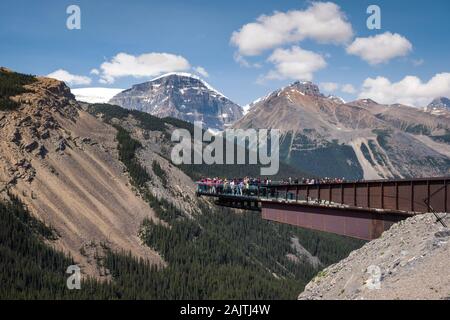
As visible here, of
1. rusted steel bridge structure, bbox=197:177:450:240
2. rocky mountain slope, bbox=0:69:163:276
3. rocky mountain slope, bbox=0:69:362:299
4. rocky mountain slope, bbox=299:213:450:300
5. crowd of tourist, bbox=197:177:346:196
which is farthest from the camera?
rocky mountain slope, bbox=0:69:163:276

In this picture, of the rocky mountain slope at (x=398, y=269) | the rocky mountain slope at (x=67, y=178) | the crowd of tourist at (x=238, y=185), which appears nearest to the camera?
the rocky mountain slope at (x=398, y=269)

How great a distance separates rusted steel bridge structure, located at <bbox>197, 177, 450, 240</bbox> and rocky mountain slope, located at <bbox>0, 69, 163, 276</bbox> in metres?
72.9

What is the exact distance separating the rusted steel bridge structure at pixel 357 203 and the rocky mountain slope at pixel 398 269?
2.36 metres

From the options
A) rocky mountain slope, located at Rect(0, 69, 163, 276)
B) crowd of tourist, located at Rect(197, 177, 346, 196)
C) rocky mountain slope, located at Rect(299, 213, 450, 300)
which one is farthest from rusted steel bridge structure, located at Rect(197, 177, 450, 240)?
rocky mountain slope, located at Rect(0, 69, 163, 276)

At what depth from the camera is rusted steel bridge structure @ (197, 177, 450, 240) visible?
1549 inches

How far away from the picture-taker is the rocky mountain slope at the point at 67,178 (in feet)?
405

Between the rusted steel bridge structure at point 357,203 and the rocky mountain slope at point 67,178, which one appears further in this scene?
the rocky mountain slope at point 67,178

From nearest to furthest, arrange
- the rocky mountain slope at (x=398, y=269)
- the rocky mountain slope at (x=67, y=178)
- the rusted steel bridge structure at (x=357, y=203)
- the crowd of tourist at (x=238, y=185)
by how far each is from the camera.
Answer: the rocky mountain slope at (x=398, y=269) < the rusted steel bridge structure at (x=357, y=203) < the crowd of tourist at (x=238, y=185) < the rocky mountain slope at (x=67, y=178)

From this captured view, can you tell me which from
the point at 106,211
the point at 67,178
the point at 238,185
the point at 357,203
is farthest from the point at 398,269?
the point at 67,178

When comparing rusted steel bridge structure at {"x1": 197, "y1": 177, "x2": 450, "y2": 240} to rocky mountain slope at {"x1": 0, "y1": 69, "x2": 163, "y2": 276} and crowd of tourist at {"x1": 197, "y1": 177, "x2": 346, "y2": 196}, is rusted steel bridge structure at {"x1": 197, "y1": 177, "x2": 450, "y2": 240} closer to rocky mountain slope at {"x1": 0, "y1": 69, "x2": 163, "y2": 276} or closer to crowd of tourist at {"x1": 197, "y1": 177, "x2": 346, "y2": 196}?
crowd of tourist at {"x1": 197, "y1": 177, "x2": 346, "y2": 196}

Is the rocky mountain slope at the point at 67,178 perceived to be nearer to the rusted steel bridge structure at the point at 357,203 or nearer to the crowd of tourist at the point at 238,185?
the crowd of tourist at the point at 238,185

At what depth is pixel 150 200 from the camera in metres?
160

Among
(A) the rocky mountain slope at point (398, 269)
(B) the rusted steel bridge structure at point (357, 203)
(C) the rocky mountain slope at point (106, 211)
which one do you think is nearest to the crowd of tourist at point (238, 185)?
(B) the rusted steel bridge structure at point (357, 203)
